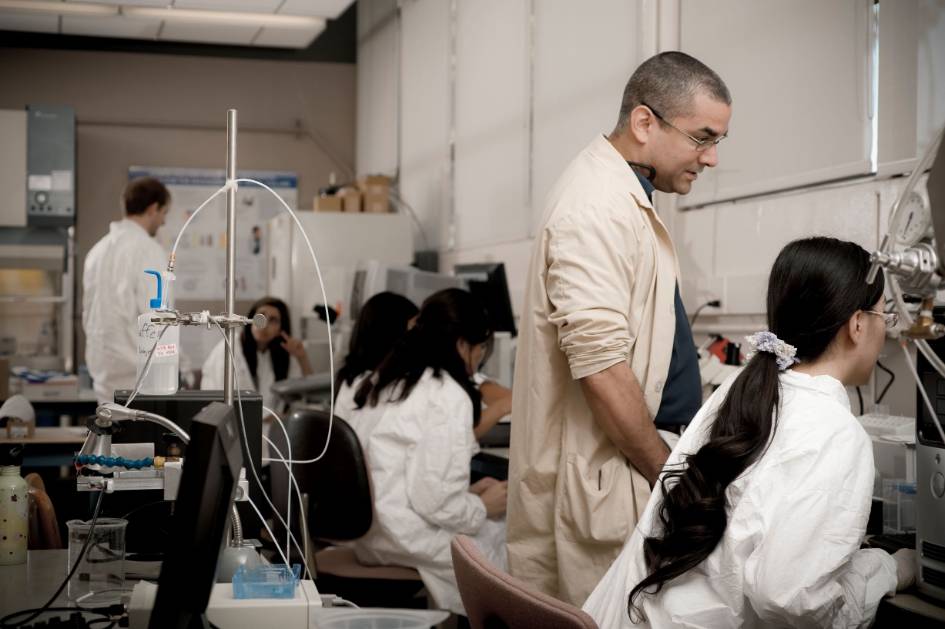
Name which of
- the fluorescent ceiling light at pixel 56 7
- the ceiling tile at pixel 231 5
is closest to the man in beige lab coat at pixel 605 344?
the ceiling tile at pixel 231 5

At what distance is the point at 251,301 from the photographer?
720 centimetres

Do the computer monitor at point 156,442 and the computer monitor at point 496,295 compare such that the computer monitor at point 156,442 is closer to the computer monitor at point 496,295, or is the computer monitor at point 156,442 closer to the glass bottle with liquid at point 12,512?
the glass bottle with liquid at point 12,512

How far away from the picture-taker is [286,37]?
258 inches

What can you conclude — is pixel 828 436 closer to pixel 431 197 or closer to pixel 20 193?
pixel 431 197

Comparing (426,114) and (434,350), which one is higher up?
(426,114)

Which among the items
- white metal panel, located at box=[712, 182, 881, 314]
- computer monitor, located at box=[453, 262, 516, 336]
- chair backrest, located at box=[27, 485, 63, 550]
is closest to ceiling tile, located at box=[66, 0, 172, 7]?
computer monitor, located at box=[453, 262, 516, 336]

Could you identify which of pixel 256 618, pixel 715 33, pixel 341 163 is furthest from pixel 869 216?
pixel 341 163

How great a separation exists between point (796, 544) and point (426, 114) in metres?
4.63

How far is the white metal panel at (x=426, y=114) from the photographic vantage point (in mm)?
5535

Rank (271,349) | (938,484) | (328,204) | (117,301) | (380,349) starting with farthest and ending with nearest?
(328,204) → (271,349) → (117,301) → (380,349) → (938,484)

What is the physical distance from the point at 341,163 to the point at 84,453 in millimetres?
5743

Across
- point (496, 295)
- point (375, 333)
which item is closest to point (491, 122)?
point (496, 295)

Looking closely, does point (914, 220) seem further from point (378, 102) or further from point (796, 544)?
point (378, 102)

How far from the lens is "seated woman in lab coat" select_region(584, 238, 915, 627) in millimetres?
1444
